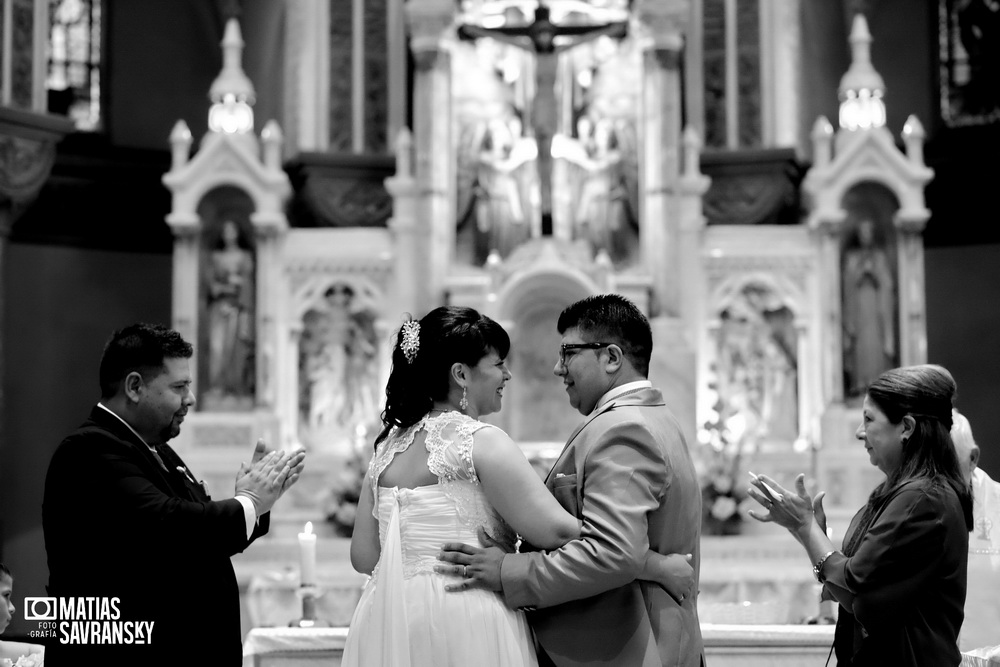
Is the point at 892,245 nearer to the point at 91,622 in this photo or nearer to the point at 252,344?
the point at 252,344

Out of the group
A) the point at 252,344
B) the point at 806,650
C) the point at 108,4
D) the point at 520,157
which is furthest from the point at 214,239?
the point at 806,650

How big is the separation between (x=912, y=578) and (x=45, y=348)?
9093 millimetres

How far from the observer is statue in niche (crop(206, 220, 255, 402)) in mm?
9195

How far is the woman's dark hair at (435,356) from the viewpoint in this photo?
3.20 m

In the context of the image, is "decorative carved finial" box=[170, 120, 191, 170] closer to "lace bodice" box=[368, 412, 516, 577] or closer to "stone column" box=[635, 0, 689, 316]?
"stone column" box=[635, 0, 689, 316]

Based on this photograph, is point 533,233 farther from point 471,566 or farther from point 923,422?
point 471,566

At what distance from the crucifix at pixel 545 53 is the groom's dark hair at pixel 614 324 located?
6.05 metres

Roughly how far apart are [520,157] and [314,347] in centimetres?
201

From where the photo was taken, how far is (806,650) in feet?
14.5

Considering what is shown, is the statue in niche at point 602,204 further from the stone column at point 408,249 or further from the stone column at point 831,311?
the stone column at point 831,311

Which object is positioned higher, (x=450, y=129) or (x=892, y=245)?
(x=450, y=129)

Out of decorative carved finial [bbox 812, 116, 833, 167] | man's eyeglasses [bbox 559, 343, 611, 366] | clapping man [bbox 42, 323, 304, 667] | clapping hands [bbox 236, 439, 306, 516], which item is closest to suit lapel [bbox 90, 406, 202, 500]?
clapping man [bbox 42, 323, 304, 667]
